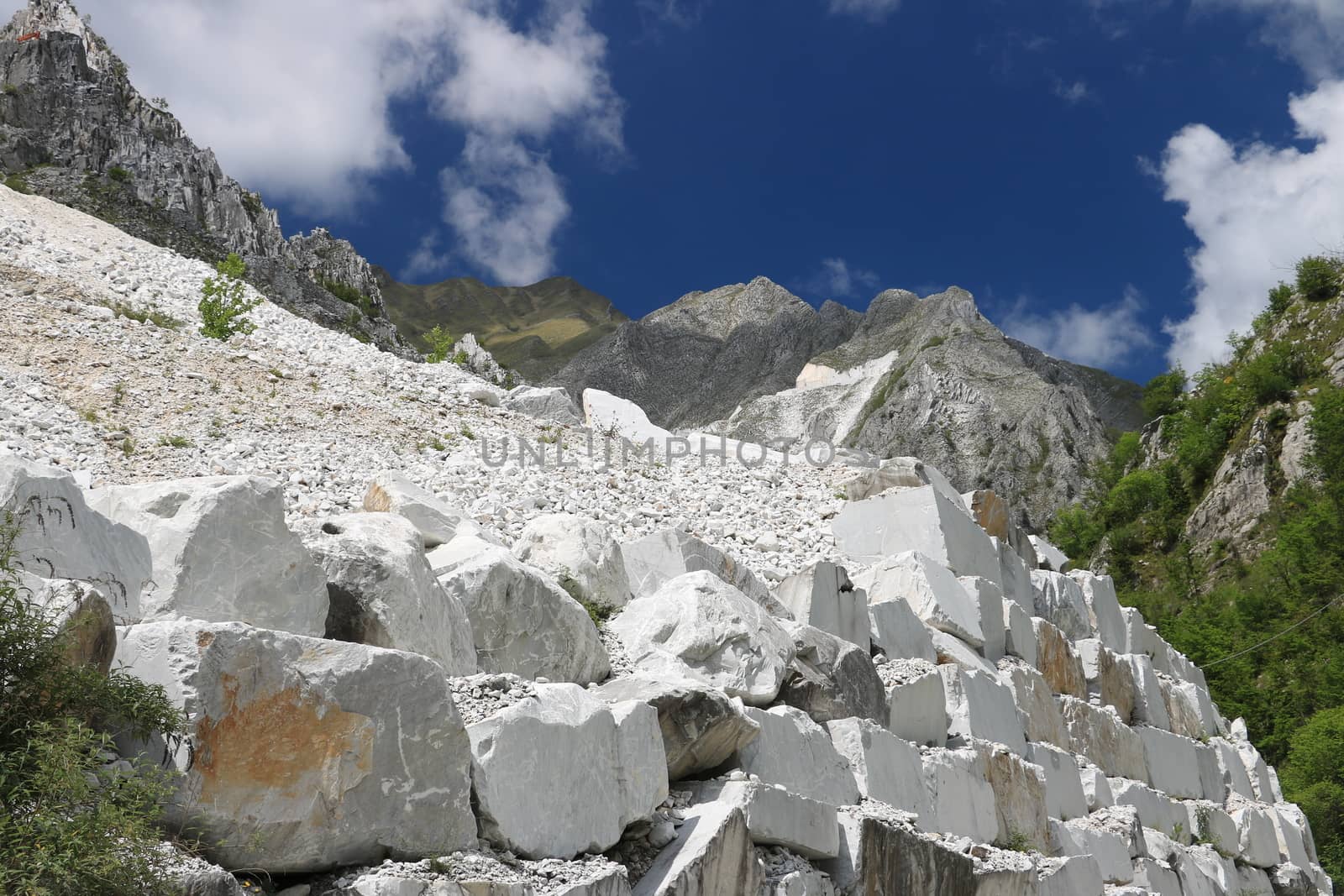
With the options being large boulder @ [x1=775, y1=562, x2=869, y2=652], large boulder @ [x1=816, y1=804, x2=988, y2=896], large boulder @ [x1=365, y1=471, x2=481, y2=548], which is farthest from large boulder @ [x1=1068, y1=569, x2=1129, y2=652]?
large boulder @ [x1=365, y1=471, x2=481, y2=548]

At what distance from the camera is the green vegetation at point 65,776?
3.24 meters

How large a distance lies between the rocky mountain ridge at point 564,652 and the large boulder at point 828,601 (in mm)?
44

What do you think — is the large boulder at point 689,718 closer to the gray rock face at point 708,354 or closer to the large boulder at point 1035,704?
the large boulder at point 1035,704

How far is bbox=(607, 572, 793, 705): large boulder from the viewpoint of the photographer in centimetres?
812

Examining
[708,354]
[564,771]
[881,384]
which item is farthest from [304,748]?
[708,354]

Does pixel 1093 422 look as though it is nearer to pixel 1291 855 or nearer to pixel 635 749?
pixel 1291 855

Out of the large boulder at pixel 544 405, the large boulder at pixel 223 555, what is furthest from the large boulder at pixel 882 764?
the large boulder at pixel 544 405

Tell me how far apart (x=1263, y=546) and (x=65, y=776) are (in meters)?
54.6

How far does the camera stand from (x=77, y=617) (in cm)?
388

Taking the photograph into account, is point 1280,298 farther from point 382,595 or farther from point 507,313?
point 507,313

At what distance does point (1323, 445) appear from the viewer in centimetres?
5009

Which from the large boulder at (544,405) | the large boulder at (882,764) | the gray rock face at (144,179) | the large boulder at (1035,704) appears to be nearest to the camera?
the large boulder at (882,764)

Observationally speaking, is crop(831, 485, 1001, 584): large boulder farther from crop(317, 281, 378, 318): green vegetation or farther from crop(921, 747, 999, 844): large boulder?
crop(317, 281, 378, 318): green vegetation

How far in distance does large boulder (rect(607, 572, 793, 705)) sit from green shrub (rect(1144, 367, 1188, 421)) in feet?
238
